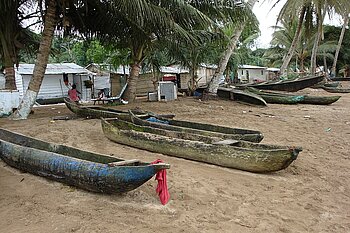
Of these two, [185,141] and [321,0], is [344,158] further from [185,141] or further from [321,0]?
[321,0]

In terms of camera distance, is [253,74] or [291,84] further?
[253,74]

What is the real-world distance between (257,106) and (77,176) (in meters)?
10.9

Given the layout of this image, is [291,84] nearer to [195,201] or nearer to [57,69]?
[57,69]

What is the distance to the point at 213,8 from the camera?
1083cm

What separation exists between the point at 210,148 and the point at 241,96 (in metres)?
9.84

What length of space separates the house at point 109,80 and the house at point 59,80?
20.7 inches

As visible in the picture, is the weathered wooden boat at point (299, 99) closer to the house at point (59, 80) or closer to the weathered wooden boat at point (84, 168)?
the weathered wooden boat at point (84, 168)

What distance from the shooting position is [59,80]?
22469 mm

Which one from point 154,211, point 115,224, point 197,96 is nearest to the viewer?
point 115,224

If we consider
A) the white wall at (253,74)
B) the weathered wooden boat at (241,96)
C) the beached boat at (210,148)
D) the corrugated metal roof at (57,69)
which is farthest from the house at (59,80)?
the white wall at (253,74)

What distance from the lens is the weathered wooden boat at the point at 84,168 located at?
3580 millimetres

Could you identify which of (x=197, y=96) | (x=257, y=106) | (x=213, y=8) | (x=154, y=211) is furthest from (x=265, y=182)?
(x=197, y=96)

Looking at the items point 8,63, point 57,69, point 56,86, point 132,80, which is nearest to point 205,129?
point 8,63

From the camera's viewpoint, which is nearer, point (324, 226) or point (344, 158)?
point (324, 226)
